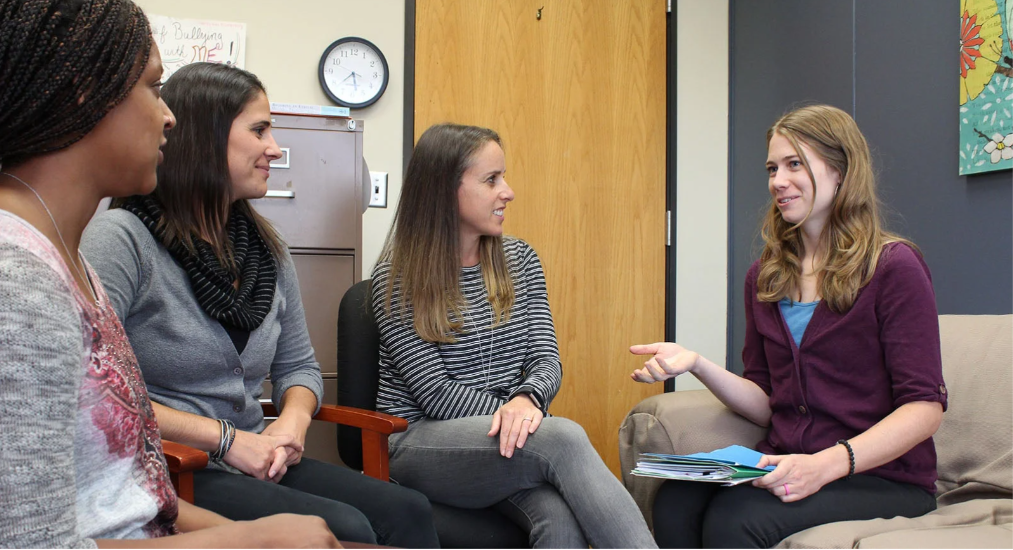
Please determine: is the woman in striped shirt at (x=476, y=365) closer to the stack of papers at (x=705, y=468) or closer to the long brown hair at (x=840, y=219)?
the stack of papers at (x=705, y=468)

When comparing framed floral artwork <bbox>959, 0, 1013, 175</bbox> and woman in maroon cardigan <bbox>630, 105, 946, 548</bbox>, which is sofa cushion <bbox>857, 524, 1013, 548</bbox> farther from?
framed floral artwork <bbox>959, 0, 1013, 175</bbox>

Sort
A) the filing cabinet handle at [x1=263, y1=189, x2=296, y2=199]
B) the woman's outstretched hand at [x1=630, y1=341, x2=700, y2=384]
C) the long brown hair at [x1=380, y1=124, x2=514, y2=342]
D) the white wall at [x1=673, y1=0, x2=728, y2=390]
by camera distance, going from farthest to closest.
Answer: the white wall at [x1=673, y1=0, x2=728, y2=390] < the filing cabinet handle at [x1=263, y1=189, x2=296, y2=199] < the long brown hair at [x1=380, y1=124, x2=514, y2=342] < the woman's outstretched hand at [x1=630, y1=341, x2=700, y2=384]

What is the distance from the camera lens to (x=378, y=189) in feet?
10.0

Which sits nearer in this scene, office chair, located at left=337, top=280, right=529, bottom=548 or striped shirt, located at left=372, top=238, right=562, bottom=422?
striped shirt, located at left=372, top=238, right=562, bottom=422

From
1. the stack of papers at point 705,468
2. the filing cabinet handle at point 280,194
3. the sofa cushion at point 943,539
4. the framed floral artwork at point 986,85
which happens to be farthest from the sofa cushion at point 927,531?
the filing cabinet handle at point 280,194

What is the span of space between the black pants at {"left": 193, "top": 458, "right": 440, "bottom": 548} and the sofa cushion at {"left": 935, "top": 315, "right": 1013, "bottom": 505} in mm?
1134

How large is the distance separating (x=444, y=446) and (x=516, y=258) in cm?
55

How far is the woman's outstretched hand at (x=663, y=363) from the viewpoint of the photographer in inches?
64.5

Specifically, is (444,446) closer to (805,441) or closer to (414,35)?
(805,441)

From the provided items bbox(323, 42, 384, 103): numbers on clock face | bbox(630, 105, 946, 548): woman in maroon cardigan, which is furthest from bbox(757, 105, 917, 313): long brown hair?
bbox(323, 42, 384, 103): numbers on clock face

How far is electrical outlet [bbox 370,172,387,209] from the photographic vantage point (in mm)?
3047

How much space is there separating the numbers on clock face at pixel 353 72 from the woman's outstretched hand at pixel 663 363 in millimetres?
1810

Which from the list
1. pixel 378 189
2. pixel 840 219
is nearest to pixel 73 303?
pixel 840 219

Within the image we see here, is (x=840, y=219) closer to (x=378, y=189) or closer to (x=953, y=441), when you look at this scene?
(x=953, y=441)
